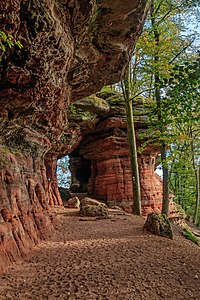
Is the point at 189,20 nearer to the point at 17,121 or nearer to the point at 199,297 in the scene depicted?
the point at 17,121

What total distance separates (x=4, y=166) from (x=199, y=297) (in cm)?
522

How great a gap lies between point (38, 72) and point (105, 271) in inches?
197

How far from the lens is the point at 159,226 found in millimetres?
8648

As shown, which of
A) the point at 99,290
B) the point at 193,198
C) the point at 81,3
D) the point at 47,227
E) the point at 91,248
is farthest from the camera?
the point at 193,198

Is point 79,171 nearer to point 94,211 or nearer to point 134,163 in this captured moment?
point 134,163

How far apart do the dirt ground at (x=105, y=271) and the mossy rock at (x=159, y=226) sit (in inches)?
19.4

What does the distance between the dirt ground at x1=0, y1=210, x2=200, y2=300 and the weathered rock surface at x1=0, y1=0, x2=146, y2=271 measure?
0.68 meters

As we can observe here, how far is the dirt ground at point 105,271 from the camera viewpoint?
4070mm

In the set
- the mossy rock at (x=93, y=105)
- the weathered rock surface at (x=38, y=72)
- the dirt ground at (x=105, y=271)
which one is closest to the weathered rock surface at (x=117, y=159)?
the mossy rock at (x=93, y=105)

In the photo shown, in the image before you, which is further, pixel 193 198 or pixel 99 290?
pixel 193 198

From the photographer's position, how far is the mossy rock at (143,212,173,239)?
854 centimetres

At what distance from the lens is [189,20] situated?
47.9ft

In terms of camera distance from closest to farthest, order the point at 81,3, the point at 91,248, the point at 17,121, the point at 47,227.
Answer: the point at 81,3 < the point at 91,248 < the point at 17,121 < the point at 47,227

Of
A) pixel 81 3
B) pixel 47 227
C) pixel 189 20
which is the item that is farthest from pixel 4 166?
pixel 189 20
